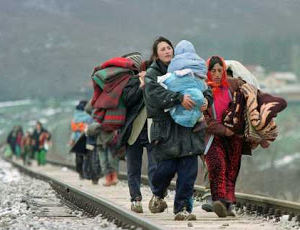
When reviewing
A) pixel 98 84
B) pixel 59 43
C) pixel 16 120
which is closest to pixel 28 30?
pixel 59 43

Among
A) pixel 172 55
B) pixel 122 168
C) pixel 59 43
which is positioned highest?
pixel 59 43

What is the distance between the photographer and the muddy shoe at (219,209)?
344 inches

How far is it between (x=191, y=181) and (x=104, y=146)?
6.42 m

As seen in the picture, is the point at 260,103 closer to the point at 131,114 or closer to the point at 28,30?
the point at 131,114

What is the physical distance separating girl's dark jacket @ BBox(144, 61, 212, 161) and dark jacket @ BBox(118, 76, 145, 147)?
39.8 inches

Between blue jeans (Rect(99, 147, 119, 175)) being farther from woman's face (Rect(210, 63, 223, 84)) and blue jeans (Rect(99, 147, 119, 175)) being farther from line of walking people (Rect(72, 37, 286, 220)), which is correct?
woman's face (Rect(210, 63, 223, 84))

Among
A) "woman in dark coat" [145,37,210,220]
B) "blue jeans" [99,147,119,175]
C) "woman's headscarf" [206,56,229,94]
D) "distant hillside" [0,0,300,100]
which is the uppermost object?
"distant hillside" [0,0,300,100]

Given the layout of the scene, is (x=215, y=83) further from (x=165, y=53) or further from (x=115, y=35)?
(x=115, y=35)

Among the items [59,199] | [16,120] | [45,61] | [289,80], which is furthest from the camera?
[16,120]

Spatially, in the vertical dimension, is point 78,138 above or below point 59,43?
below

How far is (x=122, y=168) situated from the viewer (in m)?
25.5

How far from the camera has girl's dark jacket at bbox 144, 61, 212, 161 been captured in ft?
26.9

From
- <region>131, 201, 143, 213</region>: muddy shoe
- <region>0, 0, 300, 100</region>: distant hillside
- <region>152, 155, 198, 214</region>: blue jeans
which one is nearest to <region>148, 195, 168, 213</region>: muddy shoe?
<region>131, 201, 143, 213</region>: muddy shoe

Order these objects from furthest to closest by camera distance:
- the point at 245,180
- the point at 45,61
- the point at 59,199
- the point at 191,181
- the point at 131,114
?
1. the point at 45,61
2. the point at 245,180
3. the point at 59,199
4. the point at 131,114
5. the point at 191,181
